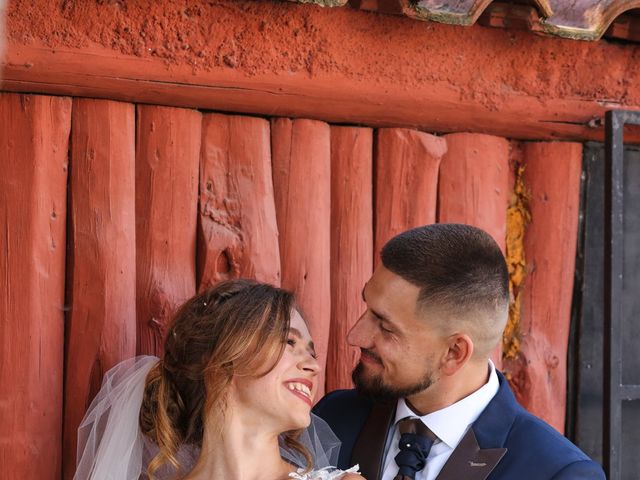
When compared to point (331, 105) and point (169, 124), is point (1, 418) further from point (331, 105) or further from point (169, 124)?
point (331, 105)

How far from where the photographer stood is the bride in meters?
3.01

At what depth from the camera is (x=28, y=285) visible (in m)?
3.20

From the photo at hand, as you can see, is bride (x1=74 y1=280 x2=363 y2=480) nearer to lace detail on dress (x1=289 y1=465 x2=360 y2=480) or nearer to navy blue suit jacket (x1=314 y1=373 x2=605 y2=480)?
lace detail on dress (x1=289 y1=465 x2=360 y2=480)

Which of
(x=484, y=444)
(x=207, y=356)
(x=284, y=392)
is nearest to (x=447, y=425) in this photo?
(x=484, y=444)

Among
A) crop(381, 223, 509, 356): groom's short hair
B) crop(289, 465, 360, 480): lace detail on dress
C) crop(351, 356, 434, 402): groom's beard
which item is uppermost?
crop(381, 223, 509, 356): groom's short hair

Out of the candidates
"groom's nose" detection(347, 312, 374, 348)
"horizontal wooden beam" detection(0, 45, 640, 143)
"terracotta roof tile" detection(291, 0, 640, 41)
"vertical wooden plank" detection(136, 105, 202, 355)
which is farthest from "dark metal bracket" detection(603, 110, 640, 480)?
"vertical wooden plank" detection(136, 105, 202, 355)

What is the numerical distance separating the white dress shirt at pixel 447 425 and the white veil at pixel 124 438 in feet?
0.77

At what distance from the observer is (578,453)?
2918 millimetres

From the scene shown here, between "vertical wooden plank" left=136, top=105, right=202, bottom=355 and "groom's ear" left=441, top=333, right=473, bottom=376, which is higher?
"vertical wooden plank" left=136, top=105, right=202, bottom=355

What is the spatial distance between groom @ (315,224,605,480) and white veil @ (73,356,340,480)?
150 mm

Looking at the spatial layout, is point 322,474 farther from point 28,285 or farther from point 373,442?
point 28,285

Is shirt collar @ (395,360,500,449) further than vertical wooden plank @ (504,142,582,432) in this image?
No

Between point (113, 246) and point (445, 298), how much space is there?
1096 millimetres

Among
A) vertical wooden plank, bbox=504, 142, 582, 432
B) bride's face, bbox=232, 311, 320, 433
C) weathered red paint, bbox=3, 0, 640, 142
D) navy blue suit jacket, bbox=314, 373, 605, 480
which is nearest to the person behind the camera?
navy blue suit jacket, bbox=314, 373, 605, 480
